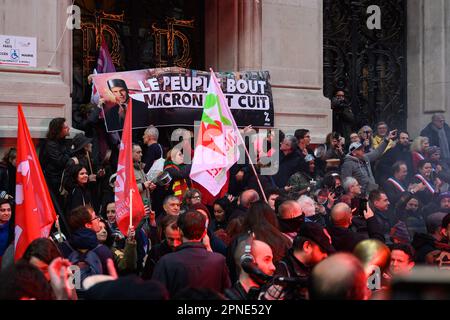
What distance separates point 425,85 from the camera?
18422mm

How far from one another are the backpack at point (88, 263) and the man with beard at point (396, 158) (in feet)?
25.4

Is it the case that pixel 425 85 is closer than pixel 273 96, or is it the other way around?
pixel 273 96

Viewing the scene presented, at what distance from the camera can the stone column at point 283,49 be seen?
15344 mm

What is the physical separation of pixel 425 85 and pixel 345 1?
2.20 m

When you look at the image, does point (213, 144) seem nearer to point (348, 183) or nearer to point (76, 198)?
point (76, 198)

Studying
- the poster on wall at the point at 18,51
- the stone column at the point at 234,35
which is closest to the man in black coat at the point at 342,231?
the poster on wall at the point at 18,51

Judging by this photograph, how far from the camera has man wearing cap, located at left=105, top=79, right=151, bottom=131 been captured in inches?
500

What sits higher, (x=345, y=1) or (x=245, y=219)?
(x=345, y=1)

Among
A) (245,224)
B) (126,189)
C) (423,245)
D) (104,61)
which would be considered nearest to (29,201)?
(126,189)

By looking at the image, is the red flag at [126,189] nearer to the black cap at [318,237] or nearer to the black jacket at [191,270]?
the black jacket at [191,270]

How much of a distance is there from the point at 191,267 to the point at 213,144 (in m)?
4.44

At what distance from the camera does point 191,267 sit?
672 centimetres

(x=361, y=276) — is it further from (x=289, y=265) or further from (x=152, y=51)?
(x=152, y=51)

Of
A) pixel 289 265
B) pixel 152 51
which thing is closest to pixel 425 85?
pixel 152 51
